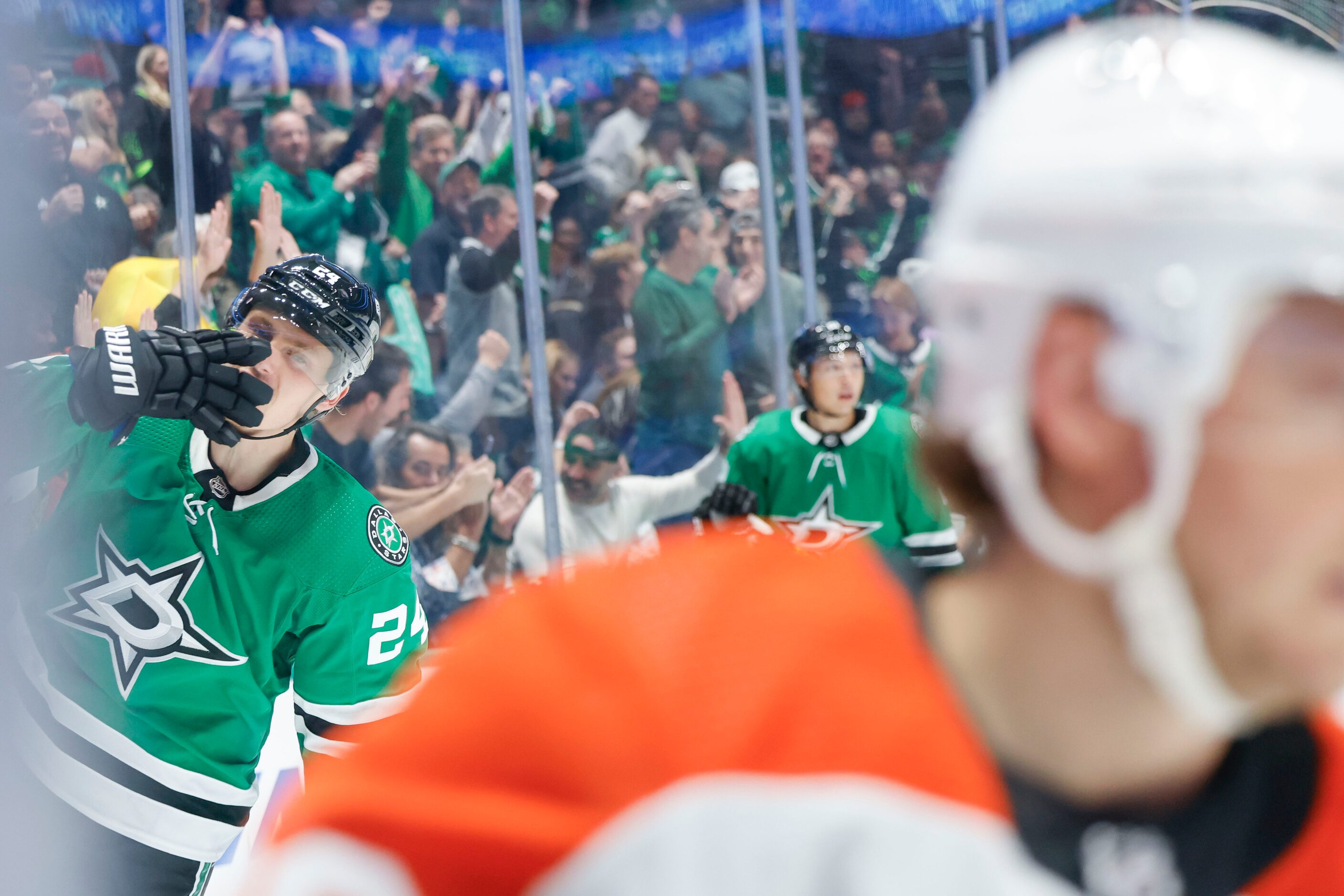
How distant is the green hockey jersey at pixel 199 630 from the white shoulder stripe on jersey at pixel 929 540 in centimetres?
236

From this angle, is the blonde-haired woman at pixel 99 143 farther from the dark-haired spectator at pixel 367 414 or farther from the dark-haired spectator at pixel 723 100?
the dark-haired spectator at pixel 723 100

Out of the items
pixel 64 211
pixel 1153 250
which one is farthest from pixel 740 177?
pixel 1153 250

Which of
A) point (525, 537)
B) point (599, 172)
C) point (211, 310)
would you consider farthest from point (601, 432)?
point (211, 310)

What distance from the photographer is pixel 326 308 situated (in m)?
2.54

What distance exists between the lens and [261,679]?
8.18 ft

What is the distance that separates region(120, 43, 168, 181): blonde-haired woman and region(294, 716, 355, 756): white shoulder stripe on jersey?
2.08 metres

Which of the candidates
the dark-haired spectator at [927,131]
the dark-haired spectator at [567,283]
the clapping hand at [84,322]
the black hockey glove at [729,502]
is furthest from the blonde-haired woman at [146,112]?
the dark-haired spectator at [927,131]

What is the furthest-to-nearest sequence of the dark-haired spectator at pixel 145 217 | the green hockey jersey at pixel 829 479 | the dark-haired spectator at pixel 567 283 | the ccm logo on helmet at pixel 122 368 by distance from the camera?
the dark-haired spectator at pixel 567 283 → the green hockey jersey at pixel 829 479 → the dark-haired spectator at pixel 145 217 → the ccm logo on helmet at pixel 122 368

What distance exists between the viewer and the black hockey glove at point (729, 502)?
461cm

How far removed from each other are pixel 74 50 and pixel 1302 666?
2.84 meters

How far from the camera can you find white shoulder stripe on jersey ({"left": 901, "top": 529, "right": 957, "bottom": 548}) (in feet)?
14.9

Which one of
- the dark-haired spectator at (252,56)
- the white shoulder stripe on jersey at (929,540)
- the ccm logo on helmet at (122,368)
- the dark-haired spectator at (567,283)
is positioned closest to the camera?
the ccm logo on helmet at (122,368)

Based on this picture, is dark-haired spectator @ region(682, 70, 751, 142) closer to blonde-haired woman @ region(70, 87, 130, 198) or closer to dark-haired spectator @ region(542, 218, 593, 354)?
dark-haired spectator @ region(542, 218, 593, 354)

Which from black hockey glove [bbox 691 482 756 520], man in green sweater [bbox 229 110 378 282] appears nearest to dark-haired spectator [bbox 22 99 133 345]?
man in green sweater [bbox 229 110 378 282]
